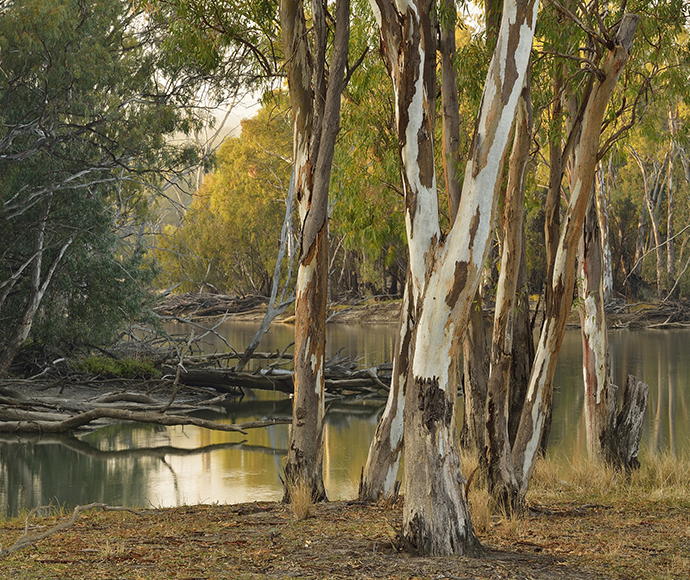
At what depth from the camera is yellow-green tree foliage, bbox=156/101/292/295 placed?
32.1 meters

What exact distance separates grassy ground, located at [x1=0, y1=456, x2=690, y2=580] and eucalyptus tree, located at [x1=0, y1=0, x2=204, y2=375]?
679 cm

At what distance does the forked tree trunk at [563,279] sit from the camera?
566cm

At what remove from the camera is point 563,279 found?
575 centimetres

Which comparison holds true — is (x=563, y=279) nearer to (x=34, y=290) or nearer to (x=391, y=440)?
(x=391, y=440)

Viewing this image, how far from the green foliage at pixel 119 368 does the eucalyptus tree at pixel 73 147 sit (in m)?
0.61

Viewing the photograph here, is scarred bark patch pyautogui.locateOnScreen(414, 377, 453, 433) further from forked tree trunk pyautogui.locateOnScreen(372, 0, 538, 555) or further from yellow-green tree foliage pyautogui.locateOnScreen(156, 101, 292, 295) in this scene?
yellow-green tree foliage pyautogui.locateOnScreen(156, 101, 292, 295)

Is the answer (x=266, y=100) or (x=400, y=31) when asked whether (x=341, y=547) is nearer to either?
(x=400, y=31)

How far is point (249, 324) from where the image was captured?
30344 mm

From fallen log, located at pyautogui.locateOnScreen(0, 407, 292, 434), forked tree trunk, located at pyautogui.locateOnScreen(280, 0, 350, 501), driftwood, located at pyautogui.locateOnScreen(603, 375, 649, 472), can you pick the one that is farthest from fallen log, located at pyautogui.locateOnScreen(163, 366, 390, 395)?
forked tree trunk, located at pyautogui.locateOnScreen(280, 0, 350, 501)

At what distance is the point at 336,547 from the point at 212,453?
6342 millimetres

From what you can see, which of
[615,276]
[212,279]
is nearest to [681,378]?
[615,276]

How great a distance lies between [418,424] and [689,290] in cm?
2597

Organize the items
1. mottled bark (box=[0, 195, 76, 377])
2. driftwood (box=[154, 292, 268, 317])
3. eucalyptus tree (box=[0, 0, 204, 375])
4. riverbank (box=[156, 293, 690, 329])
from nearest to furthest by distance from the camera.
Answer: eucalyptus tree (box=[0, 0, 204, 375]) → mottled bark (box=[0, 195, 76, 377]) → riverbank (box=[156, 293, 690, 329]) → driftwood (box=[154, 292, 268, 317])

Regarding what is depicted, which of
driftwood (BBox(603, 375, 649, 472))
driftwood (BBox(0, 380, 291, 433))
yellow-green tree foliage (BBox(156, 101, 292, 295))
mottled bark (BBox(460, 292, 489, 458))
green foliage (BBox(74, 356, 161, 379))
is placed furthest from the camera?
yellow-green tree foliage (BBox(156, 101, 292, 295))
